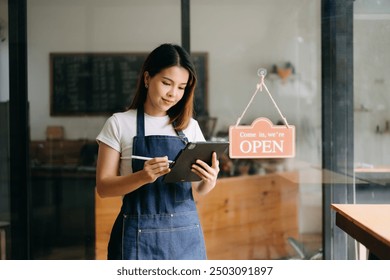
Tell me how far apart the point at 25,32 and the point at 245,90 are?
4.58 feet

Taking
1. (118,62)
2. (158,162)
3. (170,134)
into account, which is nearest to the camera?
(158,162)

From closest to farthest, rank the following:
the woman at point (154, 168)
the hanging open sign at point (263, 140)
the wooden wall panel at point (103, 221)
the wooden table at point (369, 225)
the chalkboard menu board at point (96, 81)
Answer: the wooden table at point (369, 225) < the woman at point (154, 168) < the hanging open sign at point (263, 140) < the wooden wall panel at point (103, 221) < the chalkboard menu board at point (96, 81)

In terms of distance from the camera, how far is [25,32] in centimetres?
350

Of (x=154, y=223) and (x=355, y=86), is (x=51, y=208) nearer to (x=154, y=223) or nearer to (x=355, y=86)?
(x=154, y=223)

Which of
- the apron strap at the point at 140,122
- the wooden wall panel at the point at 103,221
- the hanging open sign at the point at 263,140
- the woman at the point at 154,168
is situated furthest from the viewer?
the wooden wall panel at the point at 103,221

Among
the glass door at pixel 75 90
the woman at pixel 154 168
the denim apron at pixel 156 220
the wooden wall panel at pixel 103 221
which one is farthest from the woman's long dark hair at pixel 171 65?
the wooden wall panel at pixel 103 221

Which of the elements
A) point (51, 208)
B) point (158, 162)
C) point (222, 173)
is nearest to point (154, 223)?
point (158, 162)

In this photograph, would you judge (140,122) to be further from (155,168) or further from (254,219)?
(254,219)

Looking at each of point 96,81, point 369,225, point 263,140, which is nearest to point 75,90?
point 96,81

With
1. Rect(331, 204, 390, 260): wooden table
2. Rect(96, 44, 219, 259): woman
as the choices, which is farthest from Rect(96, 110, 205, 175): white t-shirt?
Rect(331, 204, 390, 260): wooden table

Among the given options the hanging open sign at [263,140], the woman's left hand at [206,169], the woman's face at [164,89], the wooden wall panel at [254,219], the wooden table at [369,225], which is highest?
the woman's face at [164,89]

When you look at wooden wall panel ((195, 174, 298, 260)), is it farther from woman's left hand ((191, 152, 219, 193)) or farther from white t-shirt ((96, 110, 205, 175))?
woman's left hand ((191, 152, 219, 193))

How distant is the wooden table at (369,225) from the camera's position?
2.08 m

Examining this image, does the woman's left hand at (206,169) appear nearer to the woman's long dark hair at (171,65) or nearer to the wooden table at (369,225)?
the woman's long dark hair at (171,65)
